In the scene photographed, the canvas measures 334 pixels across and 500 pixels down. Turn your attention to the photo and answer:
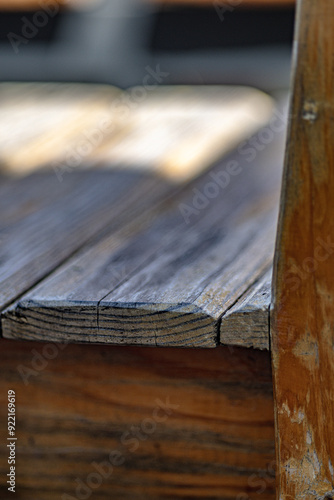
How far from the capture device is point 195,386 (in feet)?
3.34

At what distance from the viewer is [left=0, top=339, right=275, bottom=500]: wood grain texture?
1.01 metres

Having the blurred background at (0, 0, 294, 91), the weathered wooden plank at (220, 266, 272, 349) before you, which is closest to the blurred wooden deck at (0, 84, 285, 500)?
the weathered wooden plank at (220, 266, 272, 349)

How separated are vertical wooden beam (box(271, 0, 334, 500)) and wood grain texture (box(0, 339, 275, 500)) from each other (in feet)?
0.42

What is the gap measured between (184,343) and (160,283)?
0.50 ft

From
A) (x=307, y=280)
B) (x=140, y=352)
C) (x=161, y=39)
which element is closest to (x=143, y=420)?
(x=140, y=352)

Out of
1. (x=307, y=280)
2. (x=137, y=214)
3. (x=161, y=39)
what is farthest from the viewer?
(x=161, y=39)

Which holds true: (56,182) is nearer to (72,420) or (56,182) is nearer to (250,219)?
(250,219)

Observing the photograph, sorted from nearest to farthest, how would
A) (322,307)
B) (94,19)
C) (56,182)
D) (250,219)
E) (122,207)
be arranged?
1. (322,307)
2. (250,219)
3. (122,207)
4. (56,182)
5. (94,19)

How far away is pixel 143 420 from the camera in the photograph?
1036mm

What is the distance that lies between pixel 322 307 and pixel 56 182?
1.04 m

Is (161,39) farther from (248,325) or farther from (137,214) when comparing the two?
(248,325)

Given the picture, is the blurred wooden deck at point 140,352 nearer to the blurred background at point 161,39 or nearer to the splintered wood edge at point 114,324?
the splintered wood edge at point 114,324

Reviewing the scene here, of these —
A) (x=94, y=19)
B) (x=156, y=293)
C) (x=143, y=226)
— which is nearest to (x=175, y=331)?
(x=156, y=293)

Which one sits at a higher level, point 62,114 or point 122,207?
point 62,114
